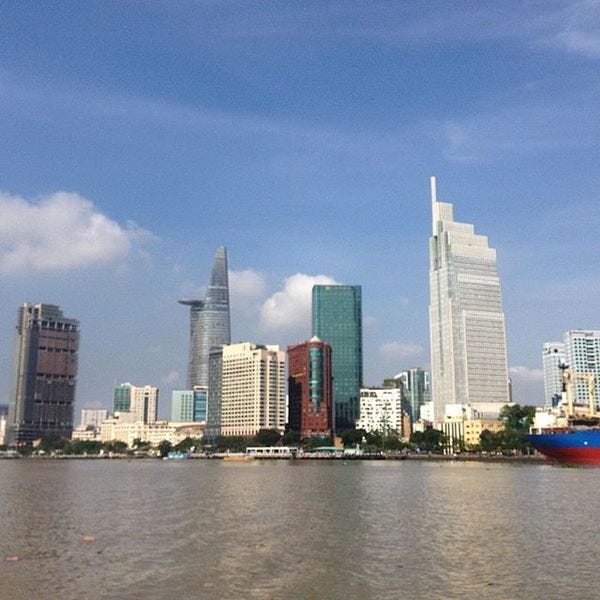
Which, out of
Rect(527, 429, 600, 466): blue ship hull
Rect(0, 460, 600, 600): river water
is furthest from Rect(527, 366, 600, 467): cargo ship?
Rect(0, 460, 600, 600): river water

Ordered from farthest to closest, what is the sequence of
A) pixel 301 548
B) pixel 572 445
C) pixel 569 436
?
pixel 572 445
pixel 569 436
pixel 301 548

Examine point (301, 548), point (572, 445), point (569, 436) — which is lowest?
point (301, 548)

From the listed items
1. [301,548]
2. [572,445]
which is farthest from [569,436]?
[301,548]

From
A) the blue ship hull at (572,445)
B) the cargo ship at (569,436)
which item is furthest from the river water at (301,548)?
the cargo ship at (569,436)

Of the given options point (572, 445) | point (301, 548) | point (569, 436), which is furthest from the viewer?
point (572, 445)

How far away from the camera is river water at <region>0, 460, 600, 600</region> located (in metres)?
32.8

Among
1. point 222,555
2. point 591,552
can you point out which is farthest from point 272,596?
point 591,552

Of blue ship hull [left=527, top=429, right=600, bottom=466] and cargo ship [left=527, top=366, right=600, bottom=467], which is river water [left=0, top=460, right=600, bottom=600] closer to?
blue ship hull [left=527, top=429, right=600, bottom=466]

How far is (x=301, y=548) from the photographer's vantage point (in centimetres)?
4322

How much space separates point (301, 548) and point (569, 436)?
136 metres

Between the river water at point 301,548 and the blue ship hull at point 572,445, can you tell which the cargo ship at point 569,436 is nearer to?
the blue ship hull at point 572,445

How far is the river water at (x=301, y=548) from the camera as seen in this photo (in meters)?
32.8

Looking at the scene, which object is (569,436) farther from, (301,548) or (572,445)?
(301,548)

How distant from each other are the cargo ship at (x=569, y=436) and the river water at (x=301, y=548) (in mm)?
92650
